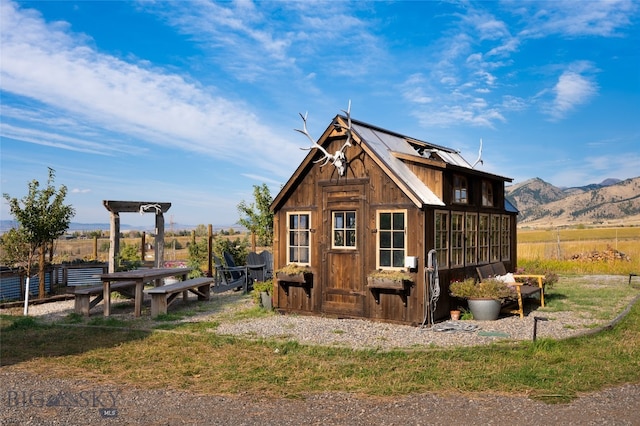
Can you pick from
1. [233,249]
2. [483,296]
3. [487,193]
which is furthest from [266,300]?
[233,249]

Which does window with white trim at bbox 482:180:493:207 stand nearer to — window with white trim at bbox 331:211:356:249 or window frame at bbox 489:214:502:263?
window frame at bbox 489:214:502:263

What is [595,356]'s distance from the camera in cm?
761

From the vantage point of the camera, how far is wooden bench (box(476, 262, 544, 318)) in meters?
11.4

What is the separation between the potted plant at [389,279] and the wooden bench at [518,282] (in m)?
2.62

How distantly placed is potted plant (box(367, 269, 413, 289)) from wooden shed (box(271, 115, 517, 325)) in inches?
1.8

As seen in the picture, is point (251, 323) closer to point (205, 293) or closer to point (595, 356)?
point (205, 293)

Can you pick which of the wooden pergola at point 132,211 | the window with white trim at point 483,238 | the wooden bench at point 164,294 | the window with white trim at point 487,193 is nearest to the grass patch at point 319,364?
the wooden bench at point 164,294

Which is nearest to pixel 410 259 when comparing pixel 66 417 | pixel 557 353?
pixel 557 353

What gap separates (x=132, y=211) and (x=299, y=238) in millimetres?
6849

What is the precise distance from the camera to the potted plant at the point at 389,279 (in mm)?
10062

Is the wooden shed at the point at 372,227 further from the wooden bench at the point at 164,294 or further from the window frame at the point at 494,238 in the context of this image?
the wooden bench at the point at 164,294

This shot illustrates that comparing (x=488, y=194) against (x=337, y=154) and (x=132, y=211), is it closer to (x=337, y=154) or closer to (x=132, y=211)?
(x=337, y=154)

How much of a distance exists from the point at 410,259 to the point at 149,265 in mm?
10374

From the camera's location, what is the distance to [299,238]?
11.9 metres
